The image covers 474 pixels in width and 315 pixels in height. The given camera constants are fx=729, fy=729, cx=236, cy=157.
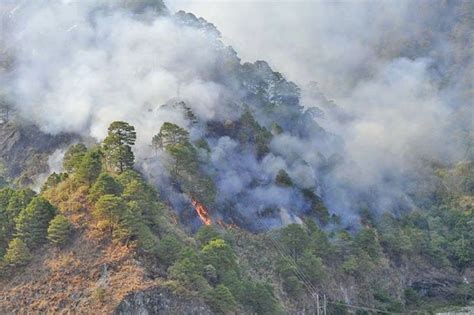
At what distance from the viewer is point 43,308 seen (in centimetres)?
6812

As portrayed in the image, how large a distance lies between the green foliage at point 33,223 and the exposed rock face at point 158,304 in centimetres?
1378

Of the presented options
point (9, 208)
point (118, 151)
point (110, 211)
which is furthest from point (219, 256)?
point (9, 208)

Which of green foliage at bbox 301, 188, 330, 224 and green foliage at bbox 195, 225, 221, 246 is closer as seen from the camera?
green foliage at bbox 195, 225, 221, 246

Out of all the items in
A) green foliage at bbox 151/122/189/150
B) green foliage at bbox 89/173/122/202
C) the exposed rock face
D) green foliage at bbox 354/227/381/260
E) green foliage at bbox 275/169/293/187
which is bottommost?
the exposed rock face

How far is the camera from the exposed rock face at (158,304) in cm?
6656

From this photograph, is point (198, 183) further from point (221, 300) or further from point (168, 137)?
point (221, 300)

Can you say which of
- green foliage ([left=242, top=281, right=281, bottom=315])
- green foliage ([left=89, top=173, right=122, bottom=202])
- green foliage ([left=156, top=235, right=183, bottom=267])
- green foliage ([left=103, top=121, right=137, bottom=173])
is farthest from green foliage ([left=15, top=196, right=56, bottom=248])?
green foliage ([left=242, top=281, right=281, bottom=315])

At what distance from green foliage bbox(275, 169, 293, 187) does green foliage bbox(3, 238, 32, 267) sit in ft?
145

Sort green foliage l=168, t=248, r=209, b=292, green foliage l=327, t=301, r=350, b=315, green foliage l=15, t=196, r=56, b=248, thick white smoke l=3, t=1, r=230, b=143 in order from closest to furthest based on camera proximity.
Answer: green foliage l=168, t=248, r=209, b=292 → green foliage l=15, t=196, r=56, b=248 → green foliage l=327, t=301, r=350, b=315 → thick white smoke l=3, t=1, r=230, b=143

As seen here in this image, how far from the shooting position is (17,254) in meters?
72.1

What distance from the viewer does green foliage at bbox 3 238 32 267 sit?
71938mm

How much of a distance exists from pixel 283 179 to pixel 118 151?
96.5 ft

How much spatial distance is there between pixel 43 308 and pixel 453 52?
6229 inches

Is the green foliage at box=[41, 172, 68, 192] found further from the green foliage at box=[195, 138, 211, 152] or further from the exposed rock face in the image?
the green foliage at box=[195, 138, 211, 152]
